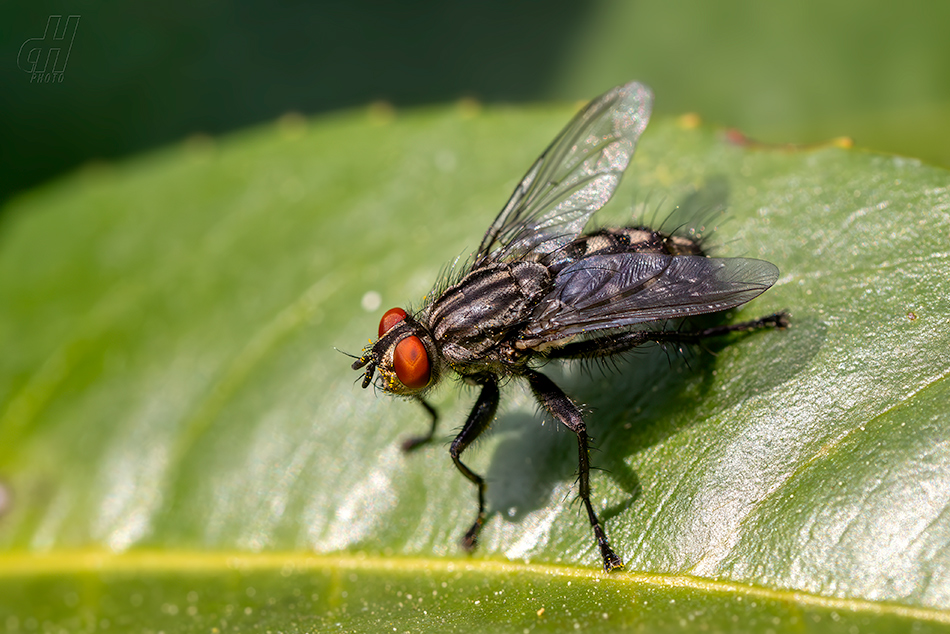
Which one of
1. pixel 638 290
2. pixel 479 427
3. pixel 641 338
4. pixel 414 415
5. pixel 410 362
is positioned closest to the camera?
pixel 638 290

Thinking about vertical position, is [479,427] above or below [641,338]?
above

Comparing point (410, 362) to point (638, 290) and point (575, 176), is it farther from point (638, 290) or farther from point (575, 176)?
point (575, 176)

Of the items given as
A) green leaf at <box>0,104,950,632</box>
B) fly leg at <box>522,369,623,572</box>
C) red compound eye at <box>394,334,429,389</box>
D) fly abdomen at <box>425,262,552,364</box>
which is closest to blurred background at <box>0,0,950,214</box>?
green leaf at <box>0,104,950,632</box>

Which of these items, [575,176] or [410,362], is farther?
[575,176]

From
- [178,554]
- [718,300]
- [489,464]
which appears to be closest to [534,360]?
[489,464]

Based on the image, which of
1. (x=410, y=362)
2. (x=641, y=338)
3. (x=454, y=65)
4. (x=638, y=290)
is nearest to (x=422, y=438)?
(x=410, y=362)

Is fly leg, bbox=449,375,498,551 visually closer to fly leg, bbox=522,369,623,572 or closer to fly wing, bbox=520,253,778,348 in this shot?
fly leg, bbox=522,369,623,572

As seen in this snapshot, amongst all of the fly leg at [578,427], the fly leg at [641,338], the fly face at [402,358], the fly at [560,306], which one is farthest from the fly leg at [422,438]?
the fly leg at [641,338]

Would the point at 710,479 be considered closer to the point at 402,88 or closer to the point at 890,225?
the point at 890,225

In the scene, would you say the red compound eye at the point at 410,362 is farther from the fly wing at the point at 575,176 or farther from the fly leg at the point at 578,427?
the fly wing at the point at 575,176
